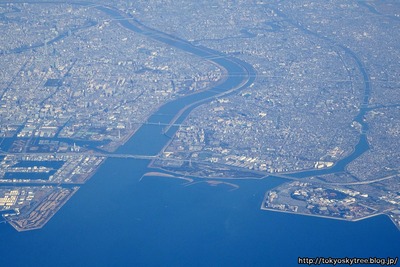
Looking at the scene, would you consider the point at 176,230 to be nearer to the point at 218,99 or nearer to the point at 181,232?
the point at 181,232

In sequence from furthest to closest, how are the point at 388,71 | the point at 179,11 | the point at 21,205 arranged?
1. the point at 179,11
2. the point at 388,71
3. the point at 21,205

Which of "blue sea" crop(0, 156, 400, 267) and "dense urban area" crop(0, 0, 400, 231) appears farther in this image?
"dense urban area" crop(0, 0, 400, 231)

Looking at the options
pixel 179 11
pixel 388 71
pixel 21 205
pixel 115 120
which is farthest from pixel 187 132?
pixel 179 11

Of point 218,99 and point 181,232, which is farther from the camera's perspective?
point 218,99

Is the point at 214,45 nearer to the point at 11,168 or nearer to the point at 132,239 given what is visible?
the point at 11,168

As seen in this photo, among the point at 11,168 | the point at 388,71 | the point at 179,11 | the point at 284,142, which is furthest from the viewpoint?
the point at 179,11

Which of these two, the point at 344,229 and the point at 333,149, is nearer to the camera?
the point at 344,229

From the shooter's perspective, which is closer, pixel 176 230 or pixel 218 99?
pixel 176 230

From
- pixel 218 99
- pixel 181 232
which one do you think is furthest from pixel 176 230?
pixel 218 99

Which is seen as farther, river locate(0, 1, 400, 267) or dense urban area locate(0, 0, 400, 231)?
dense urban area locate(0, 0, 400, 231)
